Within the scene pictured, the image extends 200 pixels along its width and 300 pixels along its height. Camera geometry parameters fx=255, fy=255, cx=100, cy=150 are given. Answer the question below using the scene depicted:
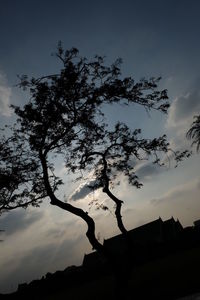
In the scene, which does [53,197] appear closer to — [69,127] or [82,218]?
[82,218]

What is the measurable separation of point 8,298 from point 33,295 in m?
6.79

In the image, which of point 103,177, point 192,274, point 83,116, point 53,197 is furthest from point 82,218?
point 192,274

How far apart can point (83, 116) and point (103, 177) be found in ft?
15.2

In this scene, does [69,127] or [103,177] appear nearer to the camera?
[69,127]

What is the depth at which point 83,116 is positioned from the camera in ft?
56.7

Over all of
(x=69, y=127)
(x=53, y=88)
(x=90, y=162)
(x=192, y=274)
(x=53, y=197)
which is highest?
(x=53, y=88)

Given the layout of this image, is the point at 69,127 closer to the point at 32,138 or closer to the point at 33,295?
the point at 32,138

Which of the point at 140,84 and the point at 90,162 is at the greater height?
the point at 140,84

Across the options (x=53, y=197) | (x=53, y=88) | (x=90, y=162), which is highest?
(x=53, y=88)

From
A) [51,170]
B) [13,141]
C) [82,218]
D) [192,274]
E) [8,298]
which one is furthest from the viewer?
[8,298]

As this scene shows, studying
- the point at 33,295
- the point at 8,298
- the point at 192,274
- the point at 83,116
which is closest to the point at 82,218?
the point at 83,116

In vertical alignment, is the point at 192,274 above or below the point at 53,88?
below

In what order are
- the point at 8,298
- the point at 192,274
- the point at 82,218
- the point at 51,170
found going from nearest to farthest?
1. the point at 82,218
2. the point at 192,274
3. the point at 51,170
4. the point at 8,298

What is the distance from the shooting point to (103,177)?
18.5 metres
